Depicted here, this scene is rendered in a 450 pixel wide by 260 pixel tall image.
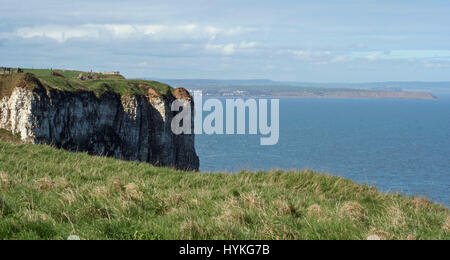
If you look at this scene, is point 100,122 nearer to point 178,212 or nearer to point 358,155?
point 178,212

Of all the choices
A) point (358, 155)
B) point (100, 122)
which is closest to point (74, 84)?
point (100, 122)

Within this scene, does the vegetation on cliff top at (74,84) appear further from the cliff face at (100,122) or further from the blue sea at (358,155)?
the blue sea at (358,155)

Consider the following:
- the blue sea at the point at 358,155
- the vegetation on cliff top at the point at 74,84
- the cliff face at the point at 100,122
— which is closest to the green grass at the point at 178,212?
the cliff face at the point at 100,122

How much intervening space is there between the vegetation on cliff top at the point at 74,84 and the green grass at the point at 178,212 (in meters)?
46.3

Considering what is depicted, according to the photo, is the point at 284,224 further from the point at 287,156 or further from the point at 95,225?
the point at 287,156

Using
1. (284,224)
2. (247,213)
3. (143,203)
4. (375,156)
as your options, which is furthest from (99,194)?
(375,156)

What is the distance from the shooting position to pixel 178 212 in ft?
28.9

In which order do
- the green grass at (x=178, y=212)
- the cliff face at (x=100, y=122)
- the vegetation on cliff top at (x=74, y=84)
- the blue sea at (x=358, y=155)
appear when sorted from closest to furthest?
1. the green grass at (x=178, y=212)
2. the cliff face at (x=100, y=122)
3. the vegetation on cliff top at (x=74, y=84)
4. the blue sea at (x=358, y=155)

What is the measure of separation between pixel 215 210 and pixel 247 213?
0.86 metres

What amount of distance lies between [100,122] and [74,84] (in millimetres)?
6466

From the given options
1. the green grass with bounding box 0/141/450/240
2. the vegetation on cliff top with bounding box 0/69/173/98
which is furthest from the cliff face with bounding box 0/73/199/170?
the green grass with bounding box 0/141/450/240

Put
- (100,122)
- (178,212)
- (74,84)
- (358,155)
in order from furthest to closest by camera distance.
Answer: (358,155) < (100,122) < (74,84) < (178,212)

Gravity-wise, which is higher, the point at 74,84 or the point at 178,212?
the point at 74,84

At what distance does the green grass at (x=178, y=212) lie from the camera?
745 centimetres
